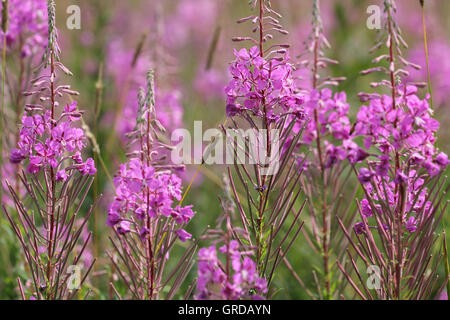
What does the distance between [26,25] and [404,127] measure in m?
2.70

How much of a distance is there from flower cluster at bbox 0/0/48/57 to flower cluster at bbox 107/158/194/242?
1.83 m

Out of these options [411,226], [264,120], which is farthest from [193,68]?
[411,226]

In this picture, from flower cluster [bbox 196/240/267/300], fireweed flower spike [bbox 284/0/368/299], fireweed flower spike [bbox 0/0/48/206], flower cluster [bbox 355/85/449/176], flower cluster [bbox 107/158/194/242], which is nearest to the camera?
flower cluster [bbox 196/240/267/300]

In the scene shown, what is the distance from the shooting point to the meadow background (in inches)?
153

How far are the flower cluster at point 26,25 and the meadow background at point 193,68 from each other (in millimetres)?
490

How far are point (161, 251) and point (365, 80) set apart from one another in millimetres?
4671

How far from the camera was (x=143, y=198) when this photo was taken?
2.10 m

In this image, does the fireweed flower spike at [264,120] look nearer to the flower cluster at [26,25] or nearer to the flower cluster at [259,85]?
the flower cluster at [259,85]

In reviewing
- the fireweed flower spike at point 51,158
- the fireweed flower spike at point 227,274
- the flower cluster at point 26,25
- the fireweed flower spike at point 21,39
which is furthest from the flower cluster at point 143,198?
the flower cluster at point 26,25

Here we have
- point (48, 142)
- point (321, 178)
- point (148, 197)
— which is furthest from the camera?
point (321, 178)

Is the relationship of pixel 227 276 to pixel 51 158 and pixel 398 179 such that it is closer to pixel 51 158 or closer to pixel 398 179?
pixel 398 179

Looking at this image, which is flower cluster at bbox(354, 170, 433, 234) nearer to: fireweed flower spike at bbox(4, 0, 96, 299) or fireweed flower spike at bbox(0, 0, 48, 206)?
fireweed flower spike at bbox(4, 0, 96, 299)

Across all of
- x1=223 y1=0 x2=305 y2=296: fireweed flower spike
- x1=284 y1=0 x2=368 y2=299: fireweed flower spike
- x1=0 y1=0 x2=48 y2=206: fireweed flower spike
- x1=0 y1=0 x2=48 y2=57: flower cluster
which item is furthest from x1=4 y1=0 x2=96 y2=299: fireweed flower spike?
x1=0 y1=0 x2=48 y2=57: flower cluster
